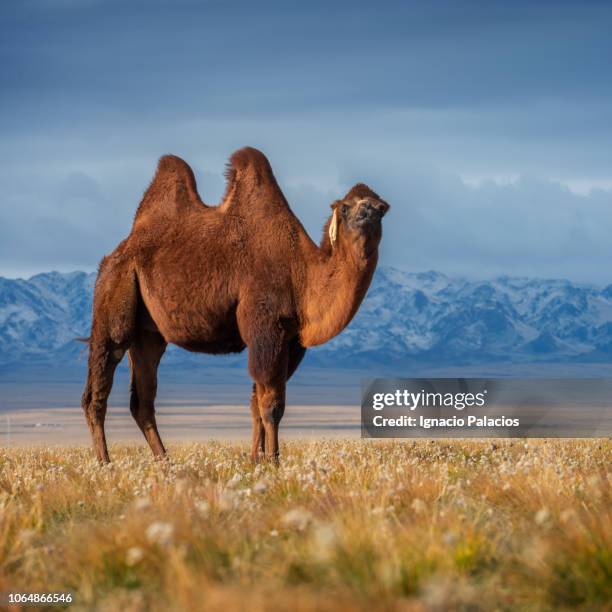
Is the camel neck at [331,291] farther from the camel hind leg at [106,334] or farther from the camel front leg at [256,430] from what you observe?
the camel hind leg at [106,334]

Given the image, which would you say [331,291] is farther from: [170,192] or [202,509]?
[202,509]

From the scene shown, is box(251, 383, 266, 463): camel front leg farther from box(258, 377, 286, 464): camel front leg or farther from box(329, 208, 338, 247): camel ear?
box(329, 208, 338, 247): camel ear

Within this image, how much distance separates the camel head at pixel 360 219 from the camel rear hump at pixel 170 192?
2595mm

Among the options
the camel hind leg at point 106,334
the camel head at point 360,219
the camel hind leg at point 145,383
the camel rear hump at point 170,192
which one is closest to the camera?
the camel head at point 360,219

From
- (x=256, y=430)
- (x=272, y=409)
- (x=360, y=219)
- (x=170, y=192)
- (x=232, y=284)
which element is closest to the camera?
(x=360, y=219)

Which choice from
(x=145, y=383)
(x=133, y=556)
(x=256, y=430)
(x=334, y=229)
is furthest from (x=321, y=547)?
(x=145, y=383)

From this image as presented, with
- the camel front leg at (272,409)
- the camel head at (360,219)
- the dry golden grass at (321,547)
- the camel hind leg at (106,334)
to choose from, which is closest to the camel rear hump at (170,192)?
the camel hind leg at (106,334)

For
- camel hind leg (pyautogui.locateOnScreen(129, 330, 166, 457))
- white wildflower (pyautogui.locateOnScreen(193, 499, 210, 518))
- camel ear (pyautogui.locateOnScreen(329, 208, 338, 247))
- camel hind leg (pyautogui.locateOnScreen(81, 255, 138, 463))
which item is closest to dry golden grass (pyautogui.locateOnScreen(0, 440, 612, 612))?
white wildflower (pyautogui.locateOnScreen(193, 499, 210, 518))

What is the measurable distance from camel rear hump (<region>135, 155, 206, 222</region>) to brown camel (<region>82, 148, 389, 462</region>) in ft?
0.06

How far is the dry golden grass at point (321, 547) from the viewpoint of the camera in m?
4.99

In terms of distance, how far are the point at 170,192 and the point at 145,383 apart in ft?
8.63

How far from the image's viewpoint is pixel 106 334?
1381cm

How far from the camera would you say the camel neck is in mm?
11648

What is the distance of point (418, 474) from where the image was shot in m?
9.97
